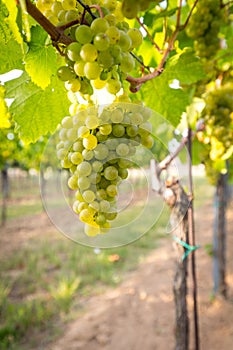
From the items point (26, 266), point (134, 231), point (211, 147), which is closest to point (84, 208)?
point (134, 231)

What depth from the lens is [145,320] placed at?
4.97 m

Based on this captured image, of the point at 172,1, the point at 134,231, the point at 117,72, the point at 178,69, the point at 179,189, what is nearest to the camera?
the point at 117,72

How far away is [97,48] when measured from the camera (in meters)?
0.69

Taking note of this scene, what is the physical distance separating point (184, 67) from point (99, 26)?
2.24 feet

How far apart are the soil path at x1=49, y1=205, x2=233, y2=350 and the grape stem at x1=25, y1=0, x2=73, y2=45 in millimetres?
4029

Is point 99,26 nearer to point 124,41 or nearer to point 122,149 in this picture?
point 124,41

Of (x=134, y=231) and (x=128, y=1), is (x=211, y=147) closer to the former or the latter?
(x=134, y=231)

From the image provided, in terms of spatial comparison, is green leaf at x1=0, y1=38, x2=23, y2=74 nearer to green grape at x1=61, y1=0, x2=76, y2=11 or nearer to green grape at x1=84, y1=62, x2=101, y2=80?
green grape at x1=61, y1=0, x2=76, y2=11

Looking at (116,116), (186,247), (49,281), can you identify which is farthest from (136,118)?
(49,281)

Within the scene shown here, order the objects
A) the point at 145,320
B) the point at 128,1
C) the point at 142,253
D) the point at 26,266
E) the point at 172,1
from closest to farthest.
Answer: the point at 128,1 → the point at 172,1 → the point at 145,320 → the point at 26,266 → the point at 142,253

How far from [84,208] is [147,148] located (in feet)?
0.73

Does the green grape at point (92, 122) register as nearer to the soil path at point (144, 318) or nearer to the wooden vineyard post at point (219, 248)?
the soil path at point (144, 318)

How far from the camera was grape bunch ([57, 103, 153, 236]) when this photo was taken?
0.85 m

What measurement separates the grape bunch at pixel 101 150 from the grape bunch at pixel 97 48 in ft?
0.26
